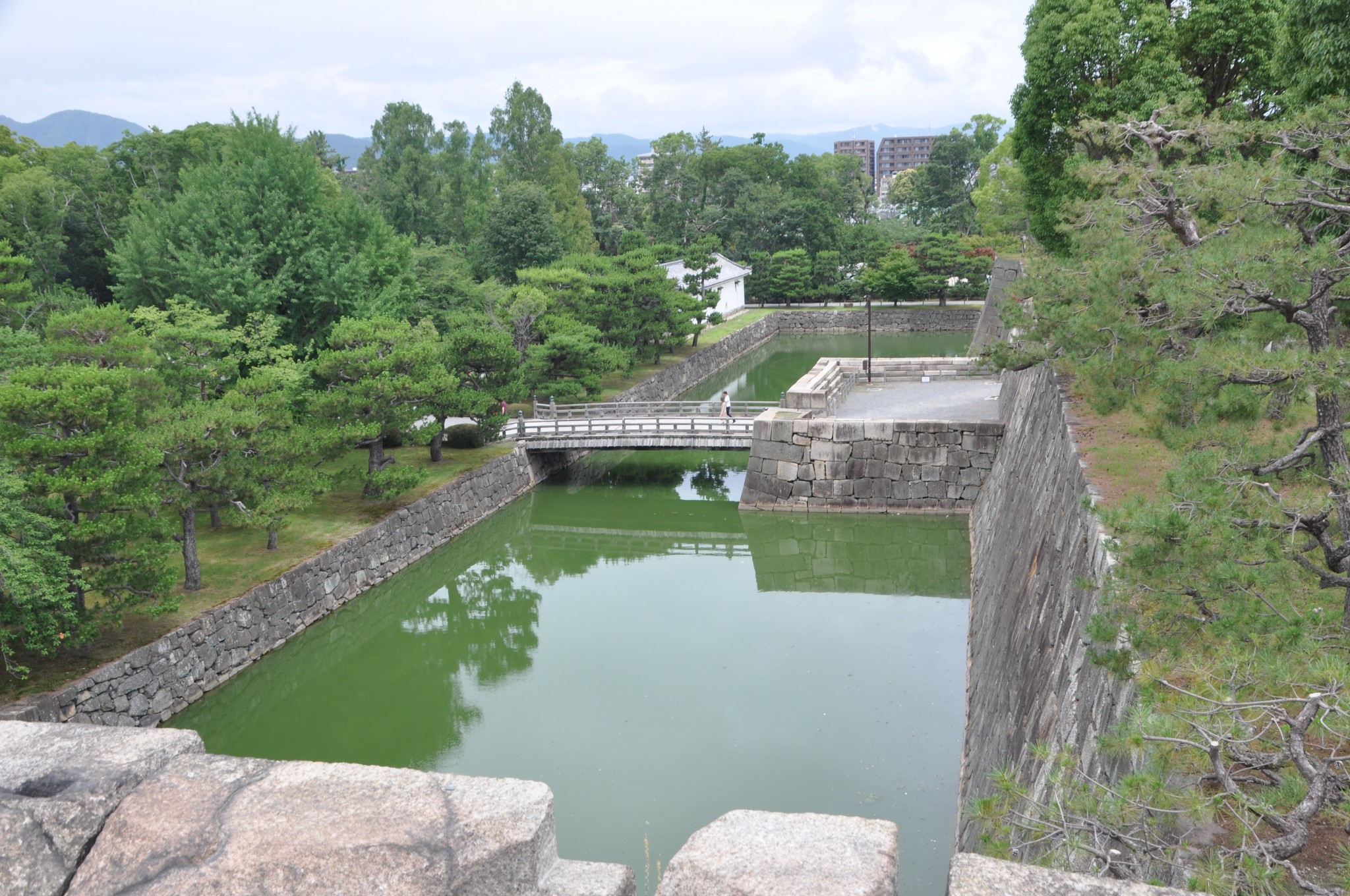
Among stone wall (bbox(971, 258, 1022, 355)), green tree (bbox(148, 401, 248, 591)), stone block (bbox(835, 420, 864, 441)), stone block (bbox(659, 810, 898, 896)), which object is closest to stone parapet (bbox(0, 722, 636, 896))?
stone block (bbox(659, 810, 898, 896))

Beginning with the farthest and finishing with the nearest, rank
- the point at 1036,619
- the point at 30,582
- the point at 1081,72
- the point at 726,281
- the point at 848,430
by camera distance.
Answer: the point at 726,281, the point at 848,430, the point at 1081,72, the point at 30,582, the point at 1036,619

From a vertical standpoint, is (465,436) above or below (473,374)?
below

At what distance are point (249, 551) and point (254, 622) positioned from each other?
1.92m

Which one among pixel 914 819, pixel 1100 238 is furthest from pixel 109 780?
pixel 1100 238

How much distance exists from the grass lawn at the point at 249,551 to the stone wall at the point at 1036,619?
980cm

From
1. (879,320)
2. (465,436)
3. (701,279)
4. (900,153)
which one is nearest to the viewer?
(465,436)

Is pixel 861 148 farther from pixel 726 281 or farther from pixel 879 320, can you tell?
pixel 726 281

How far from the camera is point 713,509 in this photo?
2059 cm

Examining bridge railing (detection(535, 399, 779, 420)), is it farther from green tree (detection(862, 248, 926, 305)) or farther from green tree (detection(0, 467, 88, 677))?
green tree (detection(862, 248, 926, 305))

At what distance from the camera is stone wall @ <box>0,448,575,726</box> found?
1084 centimetres

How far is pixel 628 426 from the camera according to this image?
866 inches

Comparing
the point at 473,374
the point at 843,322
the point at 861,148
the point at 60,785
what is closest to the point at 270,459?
the point at 473,374

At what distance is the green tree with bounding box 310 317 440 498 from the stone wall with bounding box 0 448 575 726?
121 cm

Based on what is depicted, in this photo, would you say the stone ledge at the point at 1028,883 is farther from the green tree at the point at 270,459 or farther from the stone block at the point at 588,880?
the green tree at the point at 270,459
